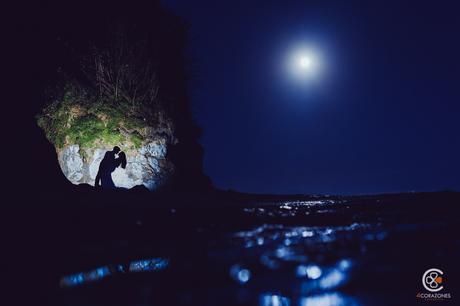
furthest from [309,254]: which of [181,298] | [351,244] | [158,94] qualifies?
[158,94]

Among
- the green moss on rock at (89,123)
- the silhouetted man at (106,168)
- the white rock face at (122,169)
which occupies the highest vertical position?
the green moss on rock at (89,123)

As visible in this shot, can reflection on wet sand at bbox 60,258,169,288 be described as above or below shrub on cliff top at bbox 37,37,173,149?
below

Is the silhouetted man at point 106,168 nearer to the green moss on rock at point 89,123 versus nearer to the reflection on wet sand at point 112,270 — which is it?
the green moss on rock at point 89,123

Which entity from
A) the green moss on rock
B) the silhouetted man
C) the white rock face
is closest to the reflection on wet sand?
the silhouetted man

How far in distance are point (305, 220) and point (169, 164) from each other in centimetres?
1378

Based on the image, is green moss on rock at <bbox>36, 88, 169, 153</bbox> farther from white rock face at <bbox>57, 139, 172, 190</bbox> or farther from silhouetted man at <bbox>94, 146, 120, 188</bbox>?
silhouetted man at <bbox>94, 146, 120, 188</bbox>

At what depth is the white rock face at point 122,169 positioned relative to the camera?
47.2ft

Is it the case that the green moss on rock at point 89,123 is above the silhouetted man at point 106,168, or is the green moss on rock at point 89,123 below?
above

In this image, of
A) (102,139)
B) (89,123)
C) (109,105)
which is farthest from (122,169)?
(109,105)

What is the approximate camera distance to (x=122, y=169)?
48.4ft

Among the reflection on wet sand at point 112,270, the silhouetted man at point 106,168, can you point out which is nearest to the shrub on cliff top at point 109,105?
the silhouetted man at point 106,168

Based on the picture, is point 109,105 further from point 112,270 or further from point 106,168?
point 112,270

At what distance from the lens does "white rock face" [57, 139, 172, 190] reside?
1438cm

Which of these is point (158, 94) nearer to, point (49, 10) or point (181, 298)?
point (49, 10)
